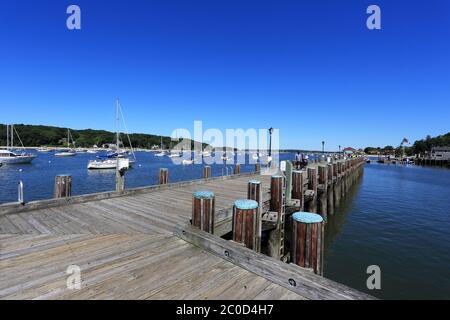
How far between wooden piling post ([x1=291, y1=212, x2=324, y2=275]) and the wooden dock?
0.45m

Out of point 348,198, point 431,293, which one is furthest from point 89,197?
point 348,198

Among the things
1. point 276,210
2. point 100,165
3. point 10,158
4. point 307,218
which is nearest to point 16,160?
point 10,158

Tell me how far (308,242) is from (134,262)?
10.1 ft

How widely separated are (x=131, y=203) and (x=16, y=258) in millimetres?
4488

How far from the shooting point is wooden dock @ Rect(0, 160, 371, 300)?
360cm

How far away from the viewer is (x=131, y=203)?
9055mm

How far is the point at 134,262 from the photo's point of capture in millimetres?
4566

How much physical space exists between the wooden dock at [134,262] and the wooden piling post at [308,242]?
1.46ft

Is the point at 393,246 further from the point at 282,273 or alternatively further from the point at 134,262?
the point at 134,262

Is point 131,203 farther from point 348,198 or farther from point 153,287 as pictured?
point 348,198

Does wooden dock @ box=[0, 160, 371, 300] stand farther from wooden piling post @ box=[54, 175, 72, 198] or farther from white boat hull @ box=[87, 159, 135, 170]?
white boat hull @ box=[87, 159, 135, 170]

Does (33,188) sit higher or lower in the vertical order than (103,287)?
lower

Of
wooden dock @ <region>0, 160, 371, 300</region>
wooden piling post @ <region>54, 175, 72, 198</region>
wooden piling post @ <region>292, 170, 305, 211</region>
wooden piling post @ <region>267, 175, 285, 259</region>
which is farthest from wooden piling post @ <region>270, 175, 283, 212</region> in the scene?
wooden piling post @ <region>54, 175, 72, 198</region>
